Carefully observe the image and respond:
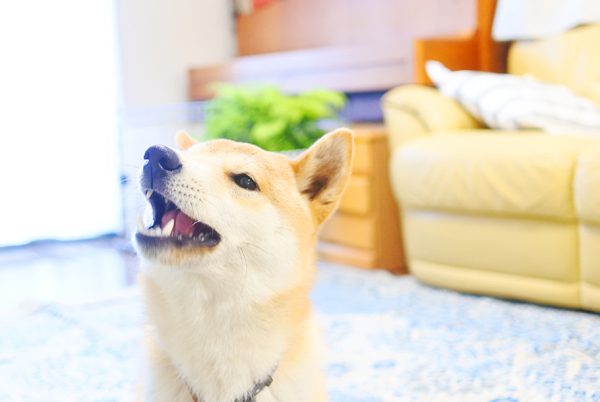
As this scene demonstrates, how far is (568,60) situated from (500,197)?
35.3 inches

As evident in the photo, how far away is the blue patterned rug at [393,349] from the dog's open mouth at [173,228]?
34cm

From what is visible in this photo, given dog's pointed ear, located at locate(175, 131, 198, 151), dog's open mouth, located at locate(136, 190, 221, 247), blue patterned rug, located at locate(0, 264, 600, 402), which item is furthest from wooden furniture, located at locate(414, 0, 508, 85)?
dog's open mouth, located at locate(136, 190, 221, 247)

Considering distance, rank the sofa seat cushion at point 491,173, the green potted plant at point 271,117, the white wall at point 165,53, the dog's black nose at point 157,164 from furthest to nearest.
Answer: the white wall at point 165,53 < the green potted plant at point 271,117 < the sofa seat cushion at point 491,173 < the dog's black nose at point 157,164

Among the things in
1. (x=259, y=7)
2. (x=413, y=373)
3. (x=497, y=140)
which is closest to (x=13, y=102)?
(x=259, y=7)

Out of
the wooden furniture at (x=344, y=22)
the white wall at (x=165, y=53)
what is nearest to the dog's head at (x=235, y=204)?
the wooden furniture at (x=344, y=22)

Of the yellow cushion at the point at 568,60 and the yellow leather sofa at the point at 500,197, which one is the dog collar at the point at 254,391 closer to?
the yellow leather sofa at the point at 500,197

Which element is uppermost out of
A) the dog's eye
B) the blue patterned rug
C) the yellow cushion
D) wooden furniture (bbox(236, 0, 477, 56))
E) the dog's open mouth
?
wooden furniture (bbox(236, 0, 477, 56))

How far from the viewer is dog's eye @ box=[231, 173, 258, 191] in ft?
3.96

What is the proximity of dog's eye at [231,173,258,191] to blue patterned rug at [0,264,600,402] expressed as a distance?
0.39 meters

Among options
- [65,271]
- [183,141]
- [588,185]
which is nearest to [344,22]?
[65,271]

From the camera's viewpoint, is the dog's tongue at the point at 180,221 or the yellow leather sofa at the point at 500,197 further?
the yellow leather sofa at the point at 500,197

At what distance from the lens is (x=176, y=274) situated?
112 centimetres

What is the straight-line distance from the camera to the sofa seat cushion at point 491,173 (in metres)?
2.18

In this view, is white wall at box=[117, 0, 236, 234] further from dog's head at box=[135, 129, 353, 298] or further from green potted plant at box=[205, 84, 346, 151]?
dog's head at box=[135, 129, 353, 298]
